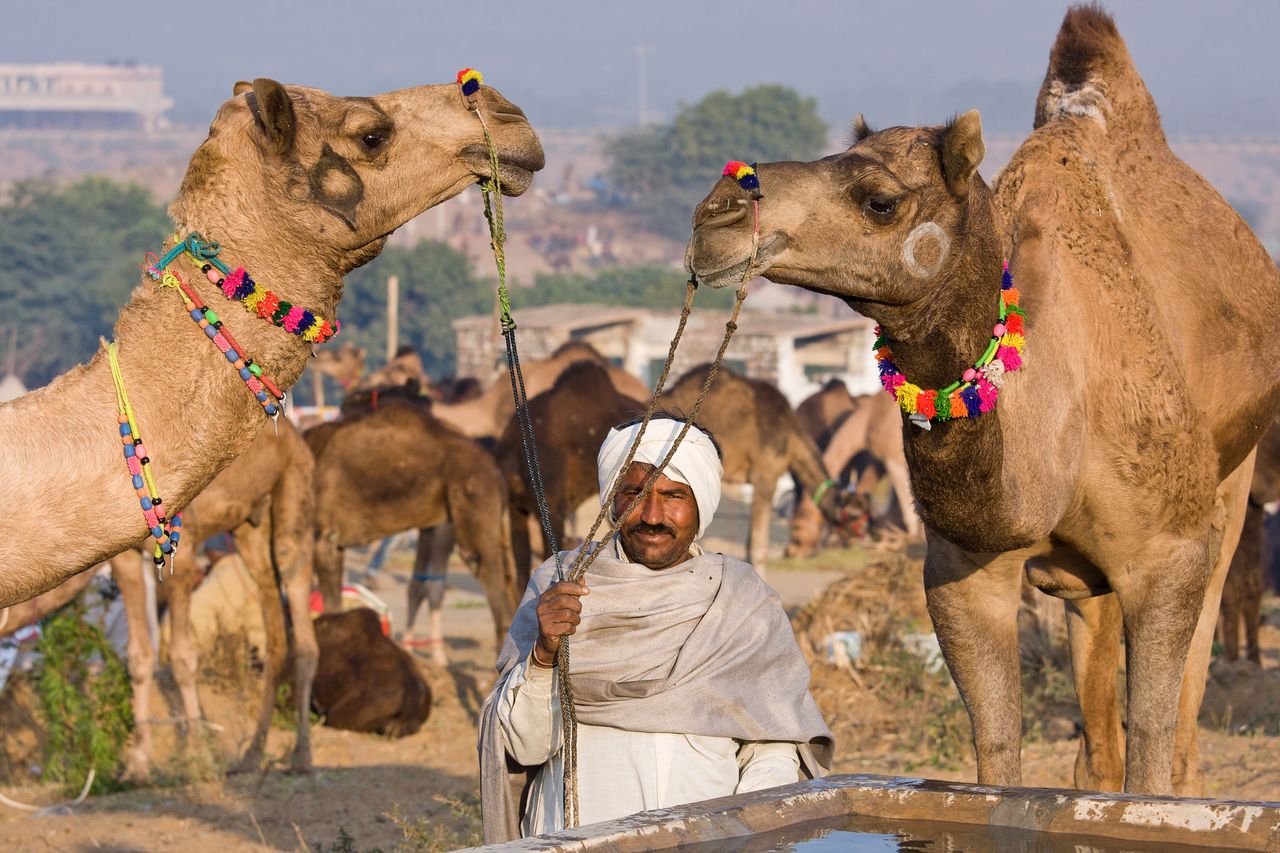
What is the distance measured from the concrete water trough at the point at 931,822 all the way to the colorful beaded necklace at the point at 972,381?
1061mm

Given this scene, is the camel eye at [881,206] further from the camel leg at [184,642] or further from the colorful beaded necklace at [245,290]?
the camel leg at [184,642]

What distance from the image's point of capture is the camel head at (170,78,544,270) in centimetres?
398

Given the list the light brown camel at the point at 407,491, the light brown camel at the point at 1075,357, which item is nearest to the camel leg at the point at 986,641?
the light brown camel at the point at 1075,357

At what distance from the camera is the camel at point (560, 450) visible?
522 inches

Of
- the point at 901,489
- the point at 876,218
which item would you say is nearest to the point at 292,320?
the point at 876,218

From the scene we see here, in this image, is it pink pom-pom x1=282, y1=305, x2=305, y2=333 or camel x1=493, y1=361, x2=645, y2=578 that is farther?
camel x1=493, y1=361, x2=645, y2=578

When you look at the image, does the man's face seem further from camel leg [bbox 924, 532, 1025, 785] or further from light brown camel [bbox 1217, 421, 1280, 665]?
light brown camel [bbox 1217, 421, 1280, 665]

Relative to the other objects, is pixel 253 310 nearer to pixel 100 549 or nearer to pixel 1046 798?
pixel 100 549

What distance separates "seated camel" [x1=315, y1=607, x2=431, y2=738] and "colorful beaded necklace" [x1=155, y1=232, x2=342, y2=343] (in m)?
6.50

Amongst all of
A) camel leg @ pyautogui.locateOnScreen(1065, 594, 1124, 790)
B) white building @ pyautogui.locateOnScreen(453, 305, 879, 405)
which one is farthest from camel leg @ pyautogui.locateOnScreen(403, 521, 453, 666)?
white building @ pyautogui.locateOnScreen(453, 305, 879, 405)

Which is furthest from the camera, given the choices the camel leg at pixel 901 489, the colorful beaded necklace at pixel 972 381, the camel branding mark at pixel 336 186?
the camel leg at pixel 901 489

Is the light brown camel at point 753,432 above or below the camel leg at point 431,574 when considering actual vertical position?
above

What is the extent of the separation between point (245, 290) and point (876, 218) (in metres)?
1.51

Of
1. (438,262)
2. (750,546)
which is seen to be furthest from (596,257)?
(750,546)
